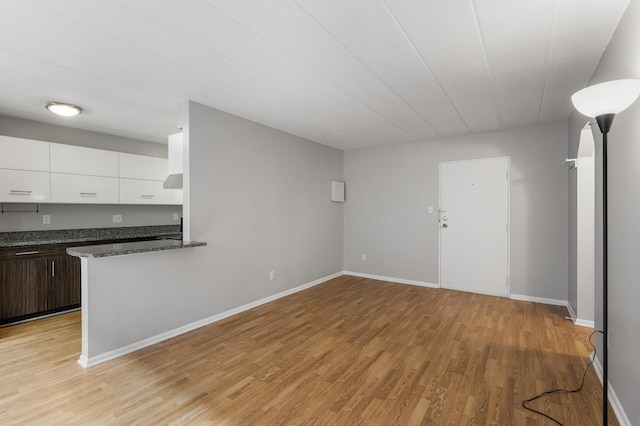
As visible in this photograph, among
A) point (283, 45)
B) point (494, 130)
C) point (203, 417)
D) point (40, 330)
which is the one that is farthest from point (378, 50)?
point (40, 330)

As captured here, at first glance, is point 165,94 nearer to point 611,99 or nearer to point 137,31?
point 137,31

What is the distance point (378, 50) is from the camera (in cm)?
219

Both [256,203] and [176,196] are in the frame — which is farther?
[176,196]

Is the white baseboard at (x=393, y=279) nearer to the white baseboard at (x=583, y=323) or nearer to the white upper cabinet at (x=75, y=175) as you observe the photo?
the white baseboard at (x=583, y=323)

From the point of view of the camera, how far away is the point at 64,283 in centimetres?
384

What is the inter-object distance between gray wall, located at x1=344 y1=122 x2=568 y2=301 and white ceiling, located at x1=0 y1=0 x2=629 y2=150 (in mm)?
663

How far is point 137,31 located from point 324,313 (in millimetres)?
3191

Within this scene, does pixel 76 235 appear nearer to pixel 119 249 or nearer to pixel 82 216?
pixel 82 216

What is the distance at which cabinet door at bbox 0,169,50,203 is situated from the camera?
3.52m

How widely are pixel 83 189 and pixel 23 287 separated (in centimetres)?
132

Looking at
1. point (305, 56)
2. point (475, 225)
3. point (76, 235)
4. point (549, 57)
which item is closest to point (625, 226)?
point (549, 57)

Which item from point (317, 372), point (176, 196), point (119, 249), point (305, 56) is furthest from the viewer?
point (176, 196)

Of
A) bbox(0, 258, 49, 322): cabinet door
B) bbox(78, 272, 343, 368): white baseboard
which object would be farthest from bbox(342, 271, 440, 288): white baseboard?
bbox(0, 258, 49, 322): cabinet door

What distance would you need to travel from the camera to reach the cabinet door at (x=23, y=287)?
11.1 feet
